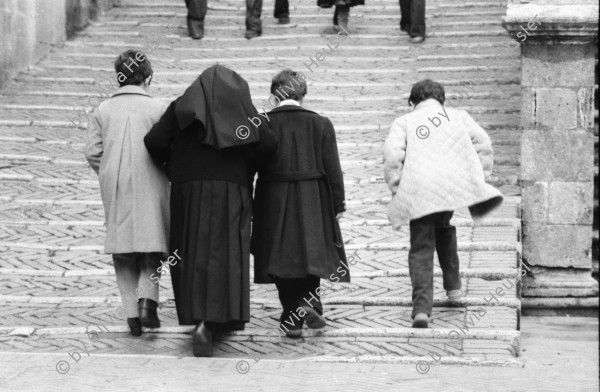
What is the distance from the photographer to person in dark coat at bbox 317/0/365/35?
1398 cm

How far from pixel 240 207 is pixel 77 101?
6.40 metres

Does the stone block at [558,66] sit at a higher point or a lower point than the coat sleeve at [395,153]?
higher

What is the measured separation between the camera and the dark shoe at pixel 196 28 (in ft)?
48.0

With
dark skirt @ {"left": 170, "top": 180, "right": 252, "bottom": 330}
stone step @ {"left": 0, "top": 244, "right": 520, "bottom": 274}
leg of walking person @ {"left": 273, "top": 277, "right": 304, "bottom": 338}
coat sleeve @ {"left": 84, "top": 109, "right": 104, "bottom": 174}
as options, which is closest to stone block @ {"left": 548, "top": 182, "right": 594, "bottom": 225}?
stone step @ {"left": 0, "top": 244, "right": 520, "bottom": 274}

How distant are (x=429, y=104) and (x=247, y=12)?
7797 millimetres

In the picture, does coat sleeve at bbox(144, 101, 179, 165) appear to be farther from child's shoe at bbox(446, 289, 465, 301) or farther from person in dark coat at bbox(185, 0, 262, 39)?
person in dark coat at bbox(185, 0, 262, 39)

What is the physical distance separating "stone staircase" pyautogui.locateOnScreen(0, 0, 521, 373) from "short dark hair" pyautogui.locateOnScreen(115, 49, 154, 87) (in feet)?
4.74

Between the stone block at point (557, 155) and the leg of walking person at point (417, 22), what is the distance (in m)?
5.07

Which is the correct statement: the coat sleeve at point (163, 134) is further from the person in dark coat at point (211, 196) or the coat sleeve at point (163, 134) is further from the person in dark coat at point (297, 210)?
the person in dark coat at point (297, 210)

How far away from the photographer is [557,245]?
A: 8.70m

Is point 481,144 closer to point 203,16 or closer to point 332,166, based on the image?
point 332,166

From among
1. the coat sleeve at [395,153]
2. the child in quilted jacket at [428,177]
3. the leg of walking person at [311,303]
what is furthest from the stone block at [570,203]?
the leg of walking person at [311,303]

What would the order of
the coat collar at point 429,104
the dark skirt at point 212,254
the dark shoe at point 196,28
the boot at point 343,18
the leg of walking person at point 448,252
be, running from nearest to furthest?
the dark skirt at point 212,254, the coat collar at point 429,104, the leg of walking person at point 448,252, the boot at point 343,18, the dark shoe at point 196,28

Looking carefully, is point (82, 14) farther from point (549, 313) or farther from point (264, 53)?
point (549, 313)
